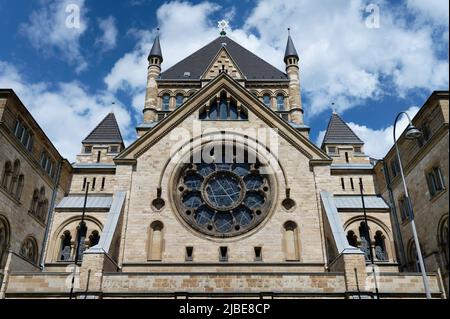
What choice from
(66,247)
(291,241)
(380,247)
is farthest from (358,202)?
→ (66,247)

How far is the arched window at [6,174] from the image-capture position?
2084 cm

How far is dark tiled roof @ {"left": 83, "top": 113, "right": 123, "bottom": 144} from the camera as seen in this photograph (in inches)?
1529

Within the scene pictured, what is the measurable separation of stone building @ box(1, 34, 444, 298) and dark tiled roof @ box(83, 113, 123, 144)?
28.5 feet

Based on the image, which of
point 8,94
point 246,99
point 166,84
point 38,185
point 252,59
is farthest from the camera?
point 252,59

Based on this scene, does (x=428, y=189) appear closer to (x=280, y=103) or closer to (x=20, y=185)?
(x=280, y=103)

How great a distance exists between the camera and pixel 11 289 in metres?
18.8

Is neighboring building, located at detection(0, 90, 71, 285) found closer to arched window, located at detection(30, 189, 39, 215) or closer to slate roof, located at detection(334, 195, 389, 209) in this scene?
arched window, located at detection(30, 189, 39, 215)

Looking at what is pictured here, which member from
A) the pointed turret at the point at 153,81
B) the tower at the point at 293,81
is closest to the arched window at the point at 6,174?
the pointed turret at the point at 153,81

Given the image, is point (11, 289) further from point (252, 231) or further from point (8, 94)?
point (252, 231)

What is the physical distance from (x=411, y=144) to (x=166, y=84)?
26.4 meters

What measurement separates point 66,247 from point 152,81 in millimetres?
21611

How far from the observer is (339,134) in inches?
1593

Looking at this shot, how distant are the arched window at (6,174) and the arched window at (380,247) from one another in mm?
23213
